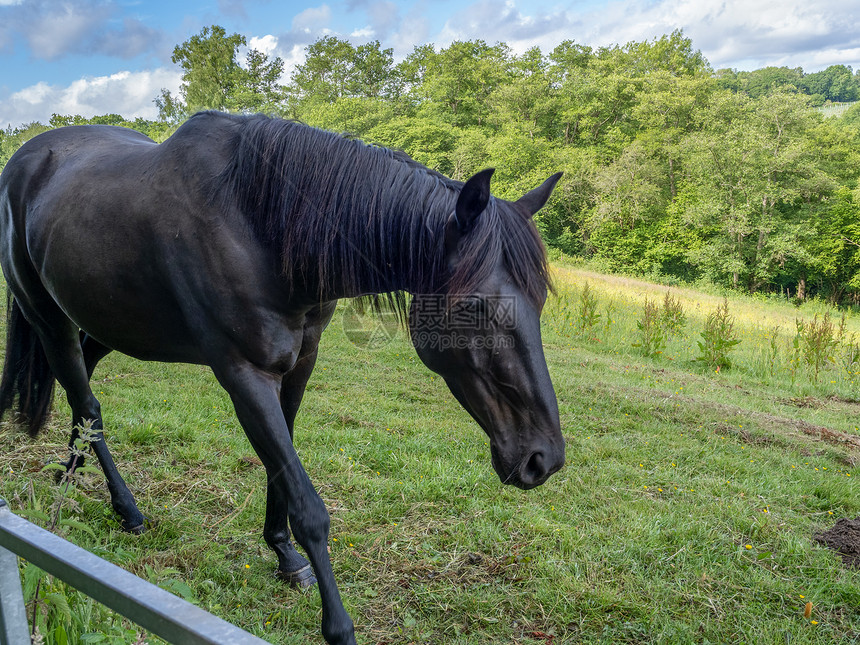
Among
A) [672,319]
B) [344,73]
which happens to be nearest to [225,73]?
[344,73]

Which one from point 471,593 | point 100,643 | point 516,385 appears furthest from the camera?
point 471,593

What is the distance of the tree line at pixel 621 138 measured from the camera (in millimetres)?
29094

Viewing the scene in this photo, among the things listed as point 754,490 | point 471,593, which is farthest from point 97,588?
point 754,490

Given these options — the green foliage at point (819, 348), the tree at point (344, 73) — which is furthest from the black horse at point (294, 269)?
the tree at point (344, 73)

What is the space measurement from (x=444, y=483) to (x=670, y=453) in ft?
7.20

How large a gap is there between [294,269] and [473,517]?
79.2 inches

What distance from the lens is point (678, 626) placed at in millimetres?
2471

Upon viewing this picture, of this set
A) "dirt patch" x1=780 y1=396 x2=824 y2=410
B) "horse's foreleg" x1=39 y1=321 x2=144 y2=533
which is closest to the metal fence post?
"horse's foreleg" x1=39 y1=321 x2=144 y2=533

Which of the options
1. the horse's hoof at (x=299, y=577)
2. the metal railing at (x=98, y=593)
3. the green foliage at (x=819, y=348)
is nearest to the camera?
the metal railing at (x=98, y=593)

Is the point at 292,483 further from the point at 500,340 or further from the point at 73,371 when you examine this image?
the point at 73,371

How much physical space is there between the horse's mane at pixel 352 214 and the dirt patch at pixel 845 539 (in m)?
2.66

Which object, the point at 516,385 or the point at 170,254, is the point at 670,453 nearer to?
the point at 516,385

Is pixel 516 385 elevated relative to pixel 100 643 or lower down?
elevated

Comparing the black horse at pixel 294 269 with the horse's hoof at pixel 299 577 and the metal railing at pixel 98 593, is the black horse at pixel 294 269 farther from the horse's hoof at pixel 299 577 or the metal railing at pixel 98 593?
the metal railing at pixel 98 593
